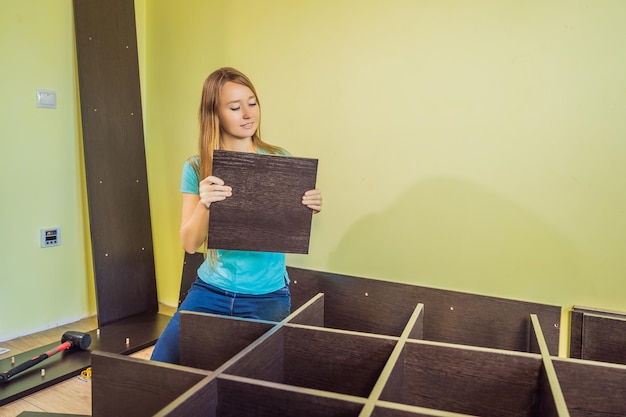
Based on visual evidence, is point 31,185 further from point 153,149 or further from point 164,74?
point 164,74

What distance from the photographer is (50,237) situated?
2836 mm

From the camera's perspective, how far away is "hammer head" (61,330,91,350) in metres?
2.45

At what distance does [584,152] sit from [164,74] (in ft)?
7.27

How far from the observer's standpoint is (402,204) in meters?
2.22

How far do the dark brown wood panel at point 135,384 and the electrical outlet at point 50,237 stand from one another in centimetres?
203

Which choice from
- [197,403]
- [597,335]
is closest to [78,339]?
[197,403]

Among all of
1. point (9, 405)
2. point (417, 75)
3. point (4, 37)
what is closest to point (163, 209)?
point (4, 37)

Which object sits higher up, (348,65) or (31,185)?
(348,65)

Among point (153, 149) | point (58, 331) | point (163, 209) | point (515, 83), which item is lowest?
point (58, 331)

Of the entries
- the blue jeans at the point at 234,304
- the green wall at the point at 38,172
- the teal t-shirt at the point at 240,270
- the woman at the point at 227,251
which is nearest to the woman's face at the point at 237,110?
the woman at the point at 227,251

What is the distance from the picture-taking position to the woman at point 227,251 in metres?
1.71

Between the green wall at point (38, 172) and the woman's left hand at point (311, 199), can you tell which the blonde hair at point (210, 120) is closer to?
the woman's left hand at point (311, 199)

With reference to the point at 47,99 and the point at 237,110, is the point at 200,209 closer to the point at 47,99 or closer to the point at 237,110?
the point at 237,110

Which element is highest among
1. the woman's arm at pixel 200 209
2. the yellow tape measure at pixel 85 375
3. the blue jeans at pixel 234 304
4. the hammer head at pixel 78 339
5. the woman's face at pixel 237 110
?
the woman's face at pixel 237 110
